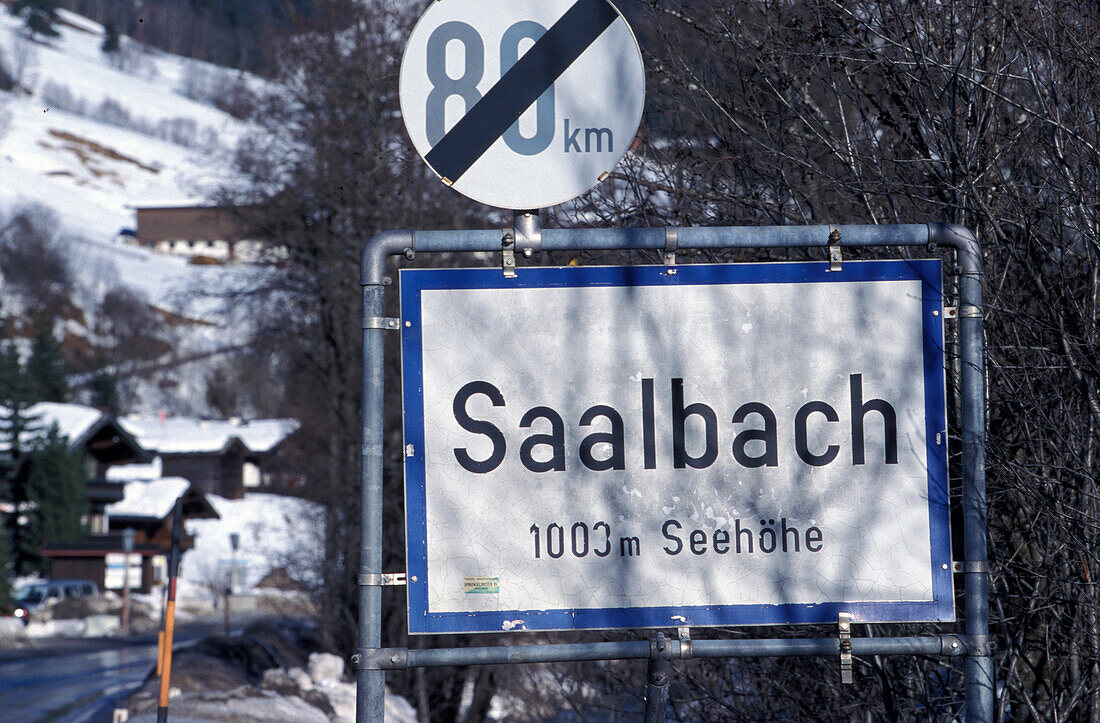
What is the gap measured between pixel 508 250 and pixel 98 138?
6200 inches

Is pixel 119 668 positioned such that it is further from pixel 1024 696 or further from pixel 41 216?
pixel 41 216

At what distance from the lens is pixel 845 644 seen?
2615 millimetres

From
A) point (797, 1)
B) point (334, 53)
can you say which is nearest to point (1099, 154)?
point (797, 1)

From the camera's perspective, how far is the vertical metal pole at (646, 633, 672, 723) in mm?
2607

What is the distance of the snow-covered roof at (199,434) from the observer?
7562 cm

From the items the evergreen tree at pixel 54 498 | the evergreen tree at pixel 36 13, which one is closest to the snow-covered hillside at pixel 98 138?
the evergreen tree at pixel 36 13

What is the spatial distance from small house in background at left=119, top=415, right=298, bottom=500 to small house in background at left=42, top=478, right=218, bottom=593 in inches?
493

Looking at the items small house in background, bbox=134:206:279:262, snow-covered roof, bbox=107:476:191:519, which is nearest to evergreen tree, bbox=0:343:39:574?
snow-covered roof, bbox=107:476:191:519

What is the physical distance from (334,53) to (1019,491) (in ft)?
→ 66.0

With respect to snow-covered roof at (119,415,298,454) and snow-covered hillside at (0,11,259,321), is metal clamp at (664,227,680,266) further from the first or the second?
snow-covered hillside at (0,11,259,321)

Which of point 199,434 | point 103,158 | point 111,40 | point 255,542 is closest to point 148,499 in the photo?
point 255,542

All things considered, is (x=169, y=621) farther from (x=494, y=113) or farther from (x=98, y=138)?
(x=98, y=138)

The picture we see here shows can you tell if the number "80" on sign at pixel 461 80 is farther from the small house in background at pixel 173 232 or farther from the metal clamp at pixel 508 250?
the small house in background at pixel 173 232

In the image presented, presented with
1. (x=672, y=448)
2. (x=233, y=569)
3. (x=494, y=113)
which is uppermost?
(x=494, y=113)
